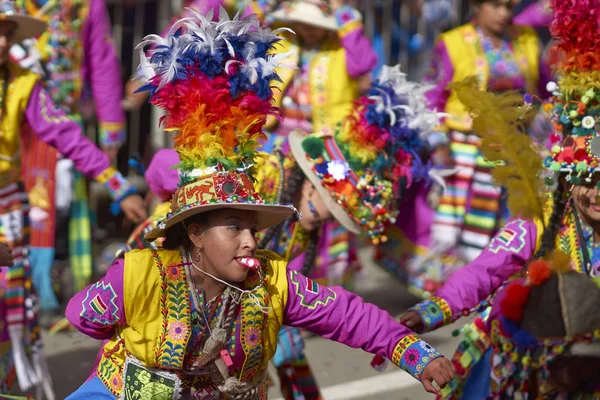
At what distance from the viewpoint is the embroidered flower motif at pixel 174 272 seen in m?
4.00

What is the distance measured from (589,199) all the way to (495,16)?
347cm

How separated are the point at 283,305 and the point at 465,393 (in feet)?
3.38

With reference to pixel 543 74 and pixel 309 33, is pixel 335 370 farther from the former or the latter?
pixel 543 74

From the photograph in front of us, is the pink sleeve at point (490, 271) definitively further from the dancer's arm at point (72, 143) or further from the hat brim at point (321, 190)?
the dancer's arm at point (72, 143)

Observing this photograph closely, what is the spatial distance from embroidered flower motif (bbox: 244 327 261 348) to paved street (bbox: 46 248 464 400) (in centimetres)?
214

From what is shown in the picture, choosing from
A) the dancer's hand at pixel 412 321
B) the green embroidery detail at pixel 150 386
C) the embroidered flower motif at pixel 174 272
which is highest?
the embroidered flower motif at pixel 174 272

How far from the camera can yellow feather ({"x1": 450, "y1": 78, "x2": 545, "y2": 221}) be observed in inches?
165

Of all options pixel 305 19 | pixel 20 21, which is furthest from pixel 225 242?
pixel 305 19

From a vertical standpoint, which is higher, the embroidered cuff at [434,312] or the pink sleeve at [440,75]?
the pink sleeve at [440,75]

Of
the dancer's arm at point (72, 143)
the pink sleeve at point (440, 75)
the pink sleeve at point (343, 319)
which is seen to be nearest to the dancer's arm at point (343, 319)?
the pink sleeve at point (343, 319)

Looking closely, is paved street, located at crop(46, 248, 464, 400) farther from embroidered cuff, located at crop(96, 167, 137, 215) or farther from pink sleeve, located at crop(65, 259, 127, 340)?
pink sleeve, located at crop(65, 259, 127, 340)

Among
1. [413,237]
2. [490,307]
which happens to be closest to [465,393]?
[490,307]

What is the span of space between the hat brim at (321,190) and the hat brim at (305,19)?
1965mm

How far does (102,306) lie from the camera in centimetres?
389
